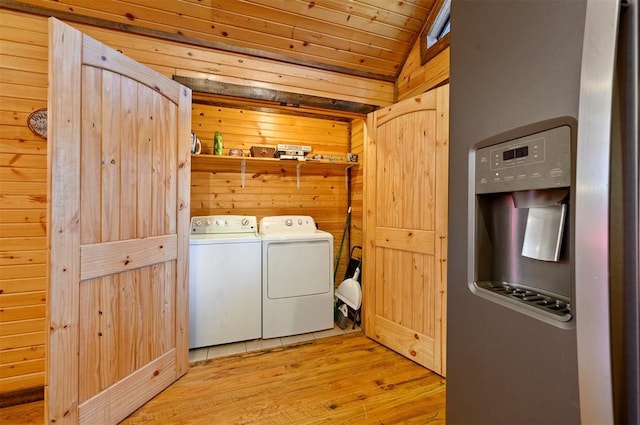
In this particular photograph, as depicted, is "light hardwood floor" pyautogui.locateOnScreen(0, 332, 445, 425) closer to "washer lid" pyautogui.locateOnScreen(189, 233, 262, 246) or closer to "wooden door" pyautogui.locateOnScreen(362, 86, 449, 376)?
"wooden door" pyautogui.locateOnScreen(362, 86, 449, 376)

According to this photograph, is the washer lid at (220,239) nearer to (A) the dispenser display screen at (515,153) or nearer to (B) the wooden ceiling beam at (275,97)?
(B) the wooden ceiling beam at (275,97)

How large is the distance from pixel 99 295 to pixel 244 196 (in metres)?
1.84

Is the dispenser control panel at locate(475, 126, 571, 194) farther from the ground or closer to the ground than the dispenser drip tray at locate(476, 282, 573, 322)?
farther from the ground

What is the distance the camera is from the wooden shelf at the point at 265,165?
2.94m

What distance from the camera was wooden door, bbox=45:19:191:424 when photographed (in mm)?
1332

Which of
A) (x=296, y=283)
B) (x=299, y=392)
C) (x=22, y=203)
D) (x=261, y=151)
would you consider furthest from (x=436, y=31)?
(x=22, y=203)

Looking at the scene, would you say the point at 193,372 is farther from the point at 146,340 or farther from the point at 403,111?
the point at 403,111

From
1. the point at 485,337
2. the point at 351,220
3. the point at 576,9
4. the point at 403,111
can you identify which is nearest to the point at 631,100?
the point at 576,9

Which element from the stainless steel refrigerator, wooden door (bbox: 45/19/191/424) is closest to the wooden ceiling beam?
wooden door (bbox: 45/19/191/424)

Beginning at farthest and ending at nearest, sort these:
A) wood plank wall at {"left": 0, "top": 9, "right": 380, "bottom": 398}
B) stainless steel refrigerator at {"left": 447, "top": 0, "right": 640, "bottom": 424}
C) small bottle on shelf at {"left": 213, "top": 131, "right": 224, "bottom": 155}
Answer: small bottle on shelf at {"left": 213, "top": 131, "right": 224, "bottom": 155}, wood plank wall at {"left": 0, "top": 9, "right": 380, "bottom": 398}, stainless steel refrigerator at {"left": 447, "top": 0, "right": 640, "bottom": 424}

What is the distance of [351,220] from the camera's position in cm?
360

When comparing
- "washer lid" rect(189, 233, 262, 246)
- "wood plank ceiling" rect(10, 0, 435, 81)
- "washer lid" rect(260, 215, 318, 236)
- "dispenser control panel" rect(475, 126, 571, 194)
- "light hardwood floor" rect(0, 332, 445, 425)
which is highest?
"wood plank ceiling" rect(10, 0, 435, 81)

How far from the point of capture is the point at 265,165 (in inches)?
126

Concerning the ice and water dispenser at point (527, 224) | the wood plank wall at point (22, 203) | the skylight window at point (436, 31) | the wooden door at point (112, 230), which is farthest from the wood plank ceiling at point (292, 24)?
the ice and water dispenser at point (527, 224)
